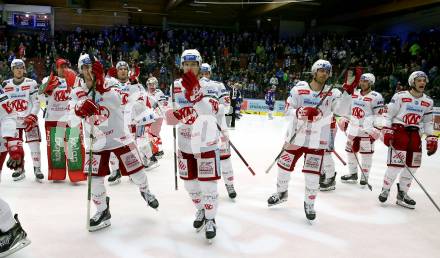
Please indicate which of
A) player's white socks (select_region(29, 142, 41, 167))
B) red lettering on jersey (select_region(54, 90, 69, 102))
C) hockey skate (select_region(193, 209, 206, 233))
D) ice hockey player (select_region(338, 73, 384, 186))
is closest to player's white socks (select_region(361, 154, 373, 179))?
ice hockey player (select_region(338, 73, 384, 186))

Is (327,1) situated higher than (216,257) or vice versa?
(327,1)

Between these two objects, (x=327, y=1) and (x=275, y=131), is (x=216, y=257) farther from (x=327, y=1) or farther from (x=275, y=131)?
(x=327, y=1)

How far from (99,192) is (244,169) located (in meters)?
3.24

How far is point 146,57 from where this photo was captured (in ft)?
63.1

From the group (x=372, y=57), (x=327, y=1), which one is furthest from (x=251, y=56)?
(x=372, y=57)


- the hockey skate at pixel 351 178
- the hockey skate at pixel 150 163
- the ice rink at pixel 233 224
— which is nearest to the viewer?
the ice rink at pixel 233 224

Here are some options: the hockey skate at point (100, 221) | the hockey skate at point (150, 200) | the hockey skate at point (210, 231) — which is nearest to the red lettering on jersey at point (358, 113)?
the hockey skate at point (210, 231)

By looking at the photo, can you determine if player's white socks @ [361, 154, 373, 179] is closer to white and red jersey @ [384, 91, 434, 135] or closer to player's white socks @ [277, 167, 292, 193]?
white and red jersey @ [384, 91, 434, 135]

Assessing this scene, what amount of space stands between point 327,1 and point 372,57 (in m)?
3.60

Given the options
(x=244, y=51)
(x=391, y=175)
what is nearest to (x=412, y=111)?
(x=391, y=175)

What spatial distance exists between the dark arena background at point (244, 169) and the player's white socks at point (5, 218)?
2cm

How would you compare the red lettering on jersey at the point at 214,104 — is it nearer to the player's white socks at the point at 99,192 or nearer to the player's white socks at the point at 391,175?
the player's white socks at the point at 99,192

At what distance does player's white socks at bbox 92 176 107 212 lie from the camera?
12.1 feet

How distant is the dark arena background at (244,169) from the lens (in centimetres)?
354
